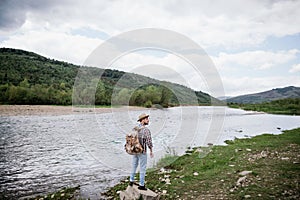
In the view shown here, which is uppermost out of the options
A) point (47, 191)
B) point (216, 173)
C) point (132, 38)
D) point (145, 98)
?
point (132, 38)

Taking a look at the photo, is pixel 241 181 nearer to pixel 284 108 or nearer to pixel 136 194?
pixel 136 194

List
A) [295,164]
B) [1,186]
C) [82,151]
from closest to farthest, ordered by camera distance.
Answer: [295,164], [1,186], [82,151]

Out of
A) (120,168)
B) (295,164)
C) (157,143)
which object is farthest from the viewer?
(157,143)

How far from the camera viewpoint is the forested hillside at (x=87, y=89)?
24516 millimetres

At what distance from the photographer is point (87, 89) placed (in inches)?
2293

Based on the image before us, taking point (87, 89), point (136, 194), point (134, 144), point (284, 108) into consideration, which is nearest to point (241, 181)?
point (136, 194)

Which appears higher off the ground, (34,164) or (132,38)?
(132,38)

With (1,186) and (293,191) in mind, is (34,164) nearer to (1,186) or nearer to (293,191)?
(1,186)

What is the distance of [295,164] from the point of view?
10.1 m

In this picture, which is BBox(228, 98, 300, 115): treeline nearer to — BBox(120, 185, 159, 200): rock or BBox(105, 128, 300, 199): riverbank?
BBox(105, 128, 300, 199): riverbank

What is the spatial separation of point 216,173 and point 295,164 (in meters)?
3.13

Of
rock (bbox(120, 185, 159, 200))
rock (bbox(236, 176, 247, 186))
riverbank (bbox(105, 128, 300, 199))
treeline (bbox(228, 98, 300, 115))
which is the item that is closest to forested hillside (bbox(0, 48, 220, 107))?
riverbank (bbox(105, 128, 300, 199))

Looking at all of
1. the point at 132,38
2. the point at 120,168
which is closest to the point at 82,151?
the point at 120,168

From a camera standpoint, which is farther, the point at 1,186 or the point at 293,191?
the point at 1,186
